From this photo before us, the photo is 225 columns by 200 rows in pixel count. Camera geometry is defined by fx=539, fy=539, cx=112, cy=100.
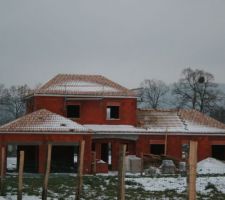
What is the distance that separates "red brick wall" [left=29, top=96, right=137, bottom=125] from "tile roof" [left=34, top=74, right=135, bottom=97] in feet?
1.88

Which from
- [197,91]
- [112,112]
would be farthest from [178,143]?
[197,91]

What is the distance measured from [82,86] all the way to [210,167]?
12.2 metres

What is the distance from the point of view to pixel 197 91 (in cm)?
7244

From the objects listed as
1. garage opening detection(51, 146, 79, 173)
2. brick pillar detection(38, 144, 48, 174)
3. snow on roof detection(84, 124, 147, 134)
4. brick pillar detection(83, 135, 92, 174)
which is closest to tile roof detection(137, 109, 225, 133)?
snow on roof detection(84, 124, 147, 134)

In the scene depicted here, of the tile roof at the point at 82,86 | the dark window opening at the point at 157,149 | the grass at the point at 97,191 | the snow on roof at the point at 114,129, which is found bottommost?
the grass at the point at 97,191

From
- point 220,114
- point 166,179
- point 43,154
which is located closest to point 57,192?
point 166,179

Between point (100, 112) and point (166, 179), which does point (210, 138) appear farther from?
point (166, 179)

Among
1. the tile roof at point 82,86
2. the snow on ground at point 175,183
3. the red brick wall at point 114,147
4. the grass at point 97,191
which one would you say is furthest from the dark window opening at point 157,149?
the grass at point 97,191

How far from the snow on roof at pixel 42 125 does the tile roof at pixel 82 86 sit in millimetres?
4005

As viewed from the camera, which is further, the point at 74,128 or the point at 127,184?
the point at 74,128

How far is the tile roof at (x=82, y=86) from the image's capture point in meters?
43.1

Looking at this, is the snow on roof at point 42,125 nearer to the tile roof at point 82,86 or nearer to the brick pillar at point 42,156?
the brick pillar at point 42,156

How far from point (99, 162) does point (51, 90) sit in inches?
314

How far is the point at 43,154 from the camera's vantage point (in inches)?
1476
